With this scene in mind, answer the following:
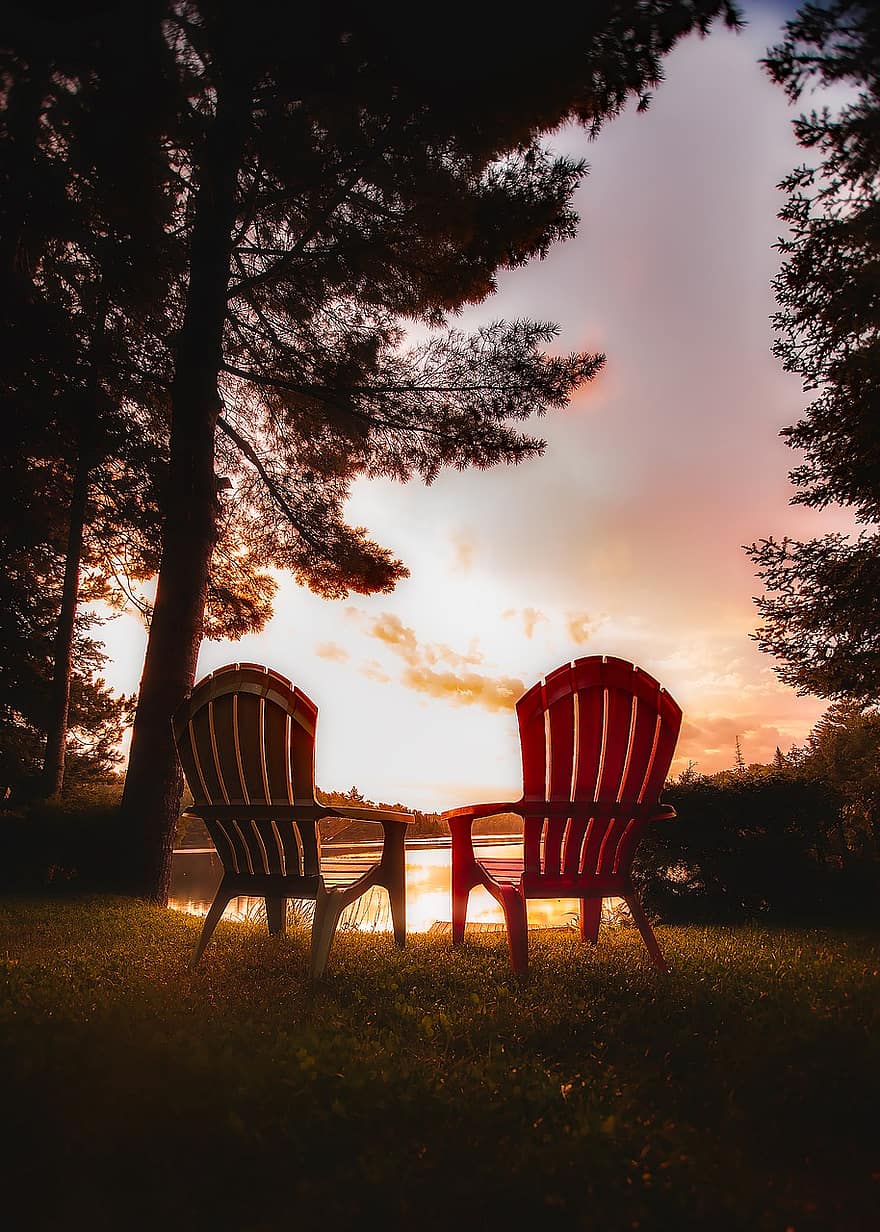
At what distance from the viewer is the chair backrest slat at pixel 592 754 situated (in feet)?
10.9

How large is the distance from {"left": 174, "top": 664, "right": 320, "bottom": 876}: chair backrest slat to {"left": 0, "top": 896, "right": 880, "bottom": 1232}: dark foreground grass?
25.3 inches

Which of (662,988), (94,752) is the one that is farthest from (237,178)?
(94,752)

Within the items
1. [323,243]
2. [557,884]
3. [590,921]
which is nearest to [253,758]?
[557,884]

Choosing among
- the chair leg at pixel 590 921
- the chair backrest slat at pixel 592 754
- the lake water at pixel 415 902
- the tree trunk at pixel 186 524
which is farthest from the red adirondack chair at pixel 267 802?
Answer: the tree trunk at pixel 186 524

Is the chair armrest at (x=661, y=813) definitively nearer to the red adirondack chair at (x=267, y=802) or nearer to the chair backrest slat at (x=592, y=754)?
the chair backrest slat at (x=592, y=754)

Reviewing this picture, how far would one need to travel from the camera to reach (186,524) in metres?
6.50

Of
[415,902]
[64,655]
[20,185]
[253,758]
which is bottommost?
[415,902]

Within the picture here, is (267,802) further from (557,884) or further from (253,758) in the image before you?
(557,884)

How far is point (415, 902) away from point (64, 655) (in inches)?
212

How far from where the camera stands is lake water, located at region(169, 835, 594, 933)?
5672 millimetres

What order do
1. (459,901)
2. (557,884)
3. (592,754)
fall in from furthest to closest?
(459,901) < (592,754) < (557,884)

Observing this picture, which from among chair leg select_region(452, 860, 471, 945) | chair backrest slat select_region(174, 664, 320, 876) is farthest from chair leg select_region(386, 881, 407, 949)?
chair backrest slat select_region(174, 664, 320, 876)

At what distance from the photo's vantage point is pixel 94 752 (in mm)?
12805

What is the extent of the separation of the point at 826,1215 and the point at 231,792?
2.86 metres
